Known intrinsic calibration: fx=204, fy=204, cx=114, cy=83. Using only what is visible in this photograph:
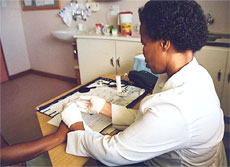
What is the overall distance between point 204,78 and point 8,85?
3633 millimetres

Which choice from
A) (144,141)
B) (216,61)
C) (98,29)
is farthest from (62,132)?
(98,29)

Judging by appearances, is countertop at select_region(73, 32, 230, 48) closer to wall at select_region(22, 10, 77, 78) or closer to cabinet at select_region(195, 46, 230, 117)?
cabinet at select_region(195, 46, 230, 117)

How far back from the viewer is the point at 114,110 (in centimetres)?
100

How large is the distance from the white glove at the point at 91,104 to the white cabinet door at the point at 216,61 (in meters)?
1.15

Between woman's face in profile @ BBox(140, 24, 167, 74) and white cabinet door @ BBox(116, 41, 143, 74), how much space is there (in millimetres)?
1397

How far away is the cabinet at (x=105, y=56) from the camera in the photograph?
2.27 m

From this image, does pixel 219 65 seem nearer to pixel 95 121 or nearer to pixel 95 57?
pixel 95 121

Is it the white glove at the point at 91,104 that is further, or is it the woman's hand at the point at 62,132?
the white glove at the point at 91,104

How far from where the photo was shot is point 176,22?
665 millimetres

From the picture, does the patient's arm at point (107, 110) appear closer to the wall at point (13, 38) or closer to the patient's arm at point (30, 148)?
the patient's arm at point (30, 148)

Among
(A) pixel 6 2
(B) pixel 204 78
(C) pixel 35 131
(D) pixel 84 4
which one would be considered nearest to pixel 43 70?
(A) pixel 6 2

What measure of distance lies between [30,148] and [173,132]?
54cm

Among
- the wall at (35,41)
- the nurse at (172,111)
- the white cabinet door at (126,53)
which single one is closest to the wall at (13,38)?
the wall at (35,41)

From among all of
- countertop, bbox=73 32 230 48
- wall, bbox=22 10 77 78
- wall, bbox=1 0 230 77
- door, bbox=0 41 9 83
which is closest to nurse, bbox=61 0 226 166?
countertop, bbox=73 32 230 48
